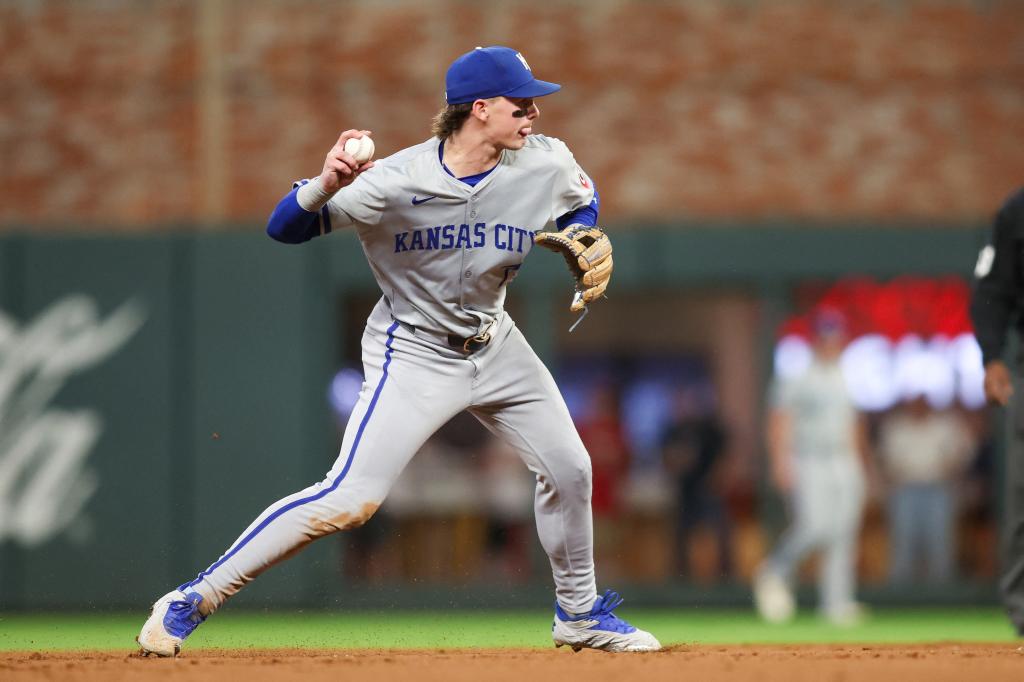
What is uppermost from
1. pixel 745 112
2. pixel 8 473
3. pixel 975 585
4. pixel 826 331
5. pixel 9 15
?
pixel 9 15

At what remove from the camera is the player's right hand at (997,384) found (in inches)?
245

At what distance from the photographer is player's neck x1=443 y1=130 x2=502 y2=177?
5.09 m

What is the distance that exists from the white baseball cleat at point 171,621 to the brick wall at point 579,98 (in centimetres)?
786

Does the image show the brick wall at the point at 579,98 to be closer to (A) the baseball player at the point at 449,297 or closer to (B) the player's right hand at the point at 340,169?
(A) the baseball player at the point at 449,297

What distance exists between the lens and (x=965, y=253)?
36.5ft

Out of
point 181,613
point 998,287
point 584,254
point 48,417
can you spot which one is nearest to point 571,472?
point 584,254

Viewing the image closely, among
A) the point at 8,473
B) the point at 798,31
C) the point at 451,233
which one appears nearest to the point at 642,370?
the point at 798,31

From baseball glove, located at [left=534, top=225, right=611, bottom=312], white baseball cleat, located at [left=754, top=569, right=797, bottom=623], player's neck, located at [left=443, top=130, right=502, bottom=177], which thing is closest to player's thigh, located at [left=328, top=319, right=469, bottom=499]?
baseball glove, located at [left=534, top=225, right=611, bottom=312]

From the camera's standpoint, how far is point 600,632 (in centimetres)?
541

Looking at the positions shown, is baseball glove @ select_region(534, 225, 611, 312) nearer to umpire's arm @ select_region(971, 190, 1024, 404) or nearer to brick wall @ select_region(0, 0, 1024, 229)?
umpire's arm @ select_region(971, 190, 1024, 404)

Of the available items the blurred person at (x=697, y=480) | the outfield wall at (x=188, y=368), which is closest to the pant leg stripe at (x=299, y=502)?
the outfield wall at (x=188, y=368)

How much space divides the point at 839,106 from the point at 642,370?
9.40 feet

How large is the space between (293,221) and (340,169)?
0.28 meters

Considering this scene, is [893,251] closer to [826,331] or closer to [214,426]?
[826,331]
